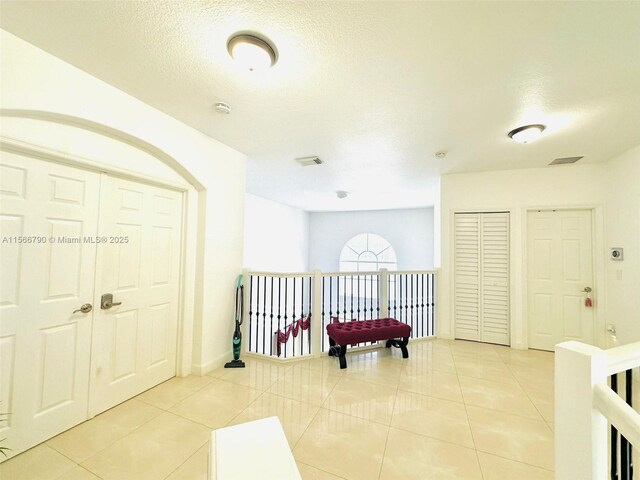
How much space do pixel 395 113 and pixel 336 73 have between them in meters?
0.79

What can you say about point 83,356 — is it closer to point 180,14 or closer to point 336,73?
point 180,14

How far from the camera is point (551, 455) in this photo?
5.79 feet

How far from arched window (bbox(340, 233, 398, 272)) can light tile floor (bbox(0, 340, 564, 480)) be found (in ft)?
14.7

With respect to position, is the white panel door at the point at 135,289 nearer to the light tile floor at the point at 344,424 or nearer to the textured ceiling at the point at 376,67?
the light tile floor at the point at 344,424

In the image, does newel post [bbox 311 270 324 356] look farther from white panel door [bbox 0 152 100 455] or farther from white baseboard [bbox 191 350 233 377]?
white panel door [bbox 0 152 100 455]

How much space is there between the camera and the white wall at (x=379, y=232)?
23.4 ft

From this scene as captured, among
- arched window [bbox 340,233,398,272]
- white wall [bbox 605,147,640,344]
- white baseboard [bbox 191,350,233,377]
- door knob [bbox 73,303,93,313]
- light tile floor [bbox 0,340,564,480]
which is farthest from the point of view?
arched window [bbox 340,233,398,272]

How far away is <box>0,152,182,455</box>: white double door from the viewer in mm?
1740

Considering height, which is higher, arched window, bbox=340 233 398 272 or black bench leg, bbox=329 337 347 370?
arched window, bbox=340 233 398 272

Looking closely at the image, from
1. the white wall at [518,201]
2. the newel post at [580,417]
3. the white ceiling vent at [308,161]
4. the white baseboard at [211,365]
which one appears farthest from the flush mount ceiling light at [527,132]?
the white baseboard at [211,365]

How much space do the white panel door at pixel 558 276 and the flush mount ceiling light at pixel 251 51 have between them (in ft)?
13.7

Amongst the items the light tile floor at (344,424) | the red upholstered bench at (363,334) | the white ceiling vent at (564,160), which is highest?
the white ceiling vent at (564,160)

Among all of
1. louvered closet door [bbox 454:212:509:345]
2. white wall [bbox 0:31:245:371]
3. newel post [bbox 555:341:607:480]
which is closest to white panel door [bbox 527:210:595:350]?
louvered closet door [bbox 454:212:509:345]

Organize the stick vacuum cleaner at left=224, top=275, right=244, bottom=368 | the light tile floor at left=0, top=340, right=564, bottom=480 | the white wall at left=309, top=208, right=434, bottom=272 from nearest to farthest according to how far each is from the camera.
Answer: the light tile floor at left=0, top=340, right=564, bottom=480
the stick vacuum cleaner at left=224, top=275, right=244, bottom=368
the white wall at left=309, top=208, right=434, bottom=272
